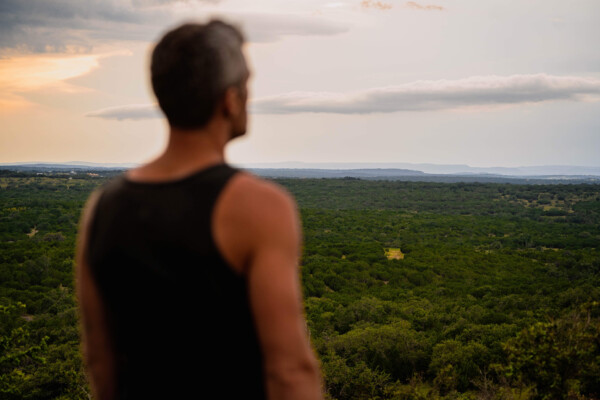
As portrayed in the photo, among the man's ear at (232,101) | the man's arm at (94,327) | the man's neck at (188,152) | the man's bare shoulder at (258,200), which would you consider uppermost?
the man's ear at (232,101)

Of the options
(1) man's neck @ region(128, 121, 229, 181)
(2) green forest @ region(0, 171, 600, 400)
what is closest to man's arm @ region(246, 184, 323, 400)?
(1) man's neck @ region(128, 121, 229, 181)

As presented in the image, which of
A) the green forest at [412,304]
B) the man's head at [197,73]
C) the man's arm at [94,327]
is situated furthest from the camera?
the green forest at [412,304]

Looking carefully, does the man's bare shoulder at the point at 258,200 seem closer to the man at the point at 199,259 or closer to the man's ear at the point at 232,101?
the man at the point at 199,259

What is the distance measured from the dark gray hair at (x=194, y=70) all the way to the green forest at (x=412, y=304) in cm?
914

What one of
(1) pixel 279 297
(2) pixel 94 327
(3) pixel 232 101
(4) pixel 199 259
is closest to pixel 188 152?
(3) pixel 232 101

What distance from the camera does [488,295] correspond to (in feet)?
88.5

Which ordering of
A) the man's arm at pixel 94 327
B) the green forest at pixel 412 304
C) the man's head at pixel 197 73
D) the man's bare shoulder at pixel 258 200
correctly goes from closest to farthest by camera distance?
the man's bare shoulder at pixel 258 200 < the man's head at pixel 197 73 < the man's arm at pixel 94 327 < the green forest at pixel 412 304

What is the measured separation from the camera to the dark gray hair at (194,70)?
1.08 meters

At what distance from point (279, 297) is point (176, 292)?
0.74ft

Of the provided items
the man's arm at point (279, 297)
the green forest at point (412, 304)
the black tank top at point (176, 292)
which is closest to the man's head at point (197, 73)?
the black tank top at point (176, 292)

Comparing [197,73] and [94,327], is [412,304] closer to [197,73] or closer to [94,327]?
[94,327]

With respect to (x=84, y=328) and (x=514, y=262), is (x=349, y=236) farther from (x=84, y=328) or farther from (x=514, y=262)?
(x=84, y=328)

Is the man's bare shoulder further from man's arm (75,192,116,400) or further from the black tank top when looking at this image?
man's arm (75,192,116,400)

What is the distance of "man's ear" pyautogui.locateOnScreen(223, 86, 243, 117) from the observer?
111 centimetres
